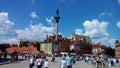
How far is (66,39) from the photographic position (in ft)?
541

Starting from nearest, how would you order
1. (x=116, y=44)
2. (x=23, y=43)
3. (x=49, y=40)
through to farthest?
(x=116, y=44), (x=49, y=40), (x=23, y=43)

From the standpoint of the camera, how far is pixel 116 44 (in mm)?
147000

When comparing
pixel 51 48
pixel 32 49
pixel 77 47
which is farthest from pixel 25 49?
pixel 77 47

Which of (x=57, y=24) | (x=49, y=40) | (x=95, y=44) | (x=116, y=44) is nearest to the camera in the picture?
(x=57, y=24)

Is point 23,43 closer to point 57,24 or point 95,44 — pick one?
point 95,44

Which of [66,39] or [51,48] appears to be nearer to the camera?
[51,48]

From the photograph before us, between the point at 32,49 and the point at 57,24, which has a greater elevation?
the point at 57,24

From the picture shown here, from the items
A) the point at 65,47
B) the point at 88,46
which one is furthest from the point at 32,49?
the point at 88,46

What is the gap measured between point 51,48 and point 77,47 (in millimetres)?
Result: 20241

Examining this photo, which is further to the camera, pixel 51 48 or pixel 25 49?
pixel 51 48

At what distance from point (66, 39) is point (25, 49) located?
37846 millimetres

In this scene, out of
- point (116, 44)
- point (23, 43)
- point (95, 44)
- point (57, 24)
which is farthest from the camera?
point (95, 44)

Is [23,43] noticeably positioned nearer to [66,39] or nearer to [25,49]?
[66,39]

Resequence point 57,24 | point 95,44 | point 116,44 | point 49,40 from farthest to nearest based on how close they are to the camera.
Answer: point 95,44 → point 49,40 → point 116,44 → point 57,24
